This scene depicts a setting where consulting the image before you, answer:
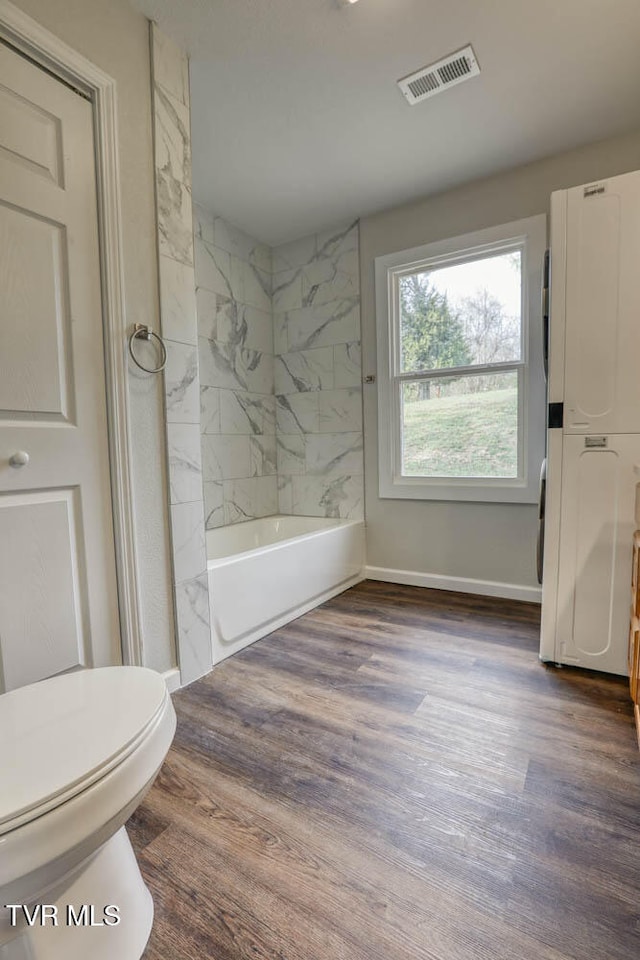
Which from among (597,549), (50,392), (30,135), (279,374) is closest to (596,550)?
(597,549)

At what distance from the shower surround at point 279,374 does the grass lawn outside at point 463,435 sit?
0.41 metres

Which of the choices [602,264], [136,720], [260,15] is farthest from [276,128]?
[136,720]

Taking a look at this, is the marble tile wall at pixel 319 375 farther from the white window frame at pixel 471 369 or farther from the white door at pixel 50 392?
the white door at pixel 50 392

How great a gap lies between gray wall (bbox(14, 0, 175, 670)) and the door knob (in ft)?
1.15

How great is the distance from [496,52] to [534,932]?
108 inches

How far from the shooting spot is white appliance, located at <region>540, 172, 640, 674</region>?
1.66m

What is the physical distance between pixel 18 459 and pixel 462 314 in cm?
252

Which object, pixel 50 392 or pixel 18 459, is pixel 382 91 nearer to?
Answer: pixel 50 392

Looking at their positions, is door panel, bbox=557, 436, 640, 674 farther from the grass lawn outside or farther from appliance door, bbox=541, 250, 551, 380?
the grass lawn outside

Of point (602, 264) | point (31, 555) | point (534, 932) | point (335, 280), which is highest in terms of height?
point (335, 280)

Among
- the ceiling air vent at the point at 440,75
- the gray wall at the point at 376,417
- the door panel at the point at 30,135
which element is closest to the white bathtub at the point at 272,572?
the gray wall at the point at 376,417

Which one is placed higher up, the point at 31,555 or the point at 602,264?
the point at 602,264

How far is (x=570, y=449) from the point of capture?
1.77m

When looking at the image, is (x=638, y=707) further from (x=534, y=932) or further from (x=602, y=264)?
(x=602, y=264)
